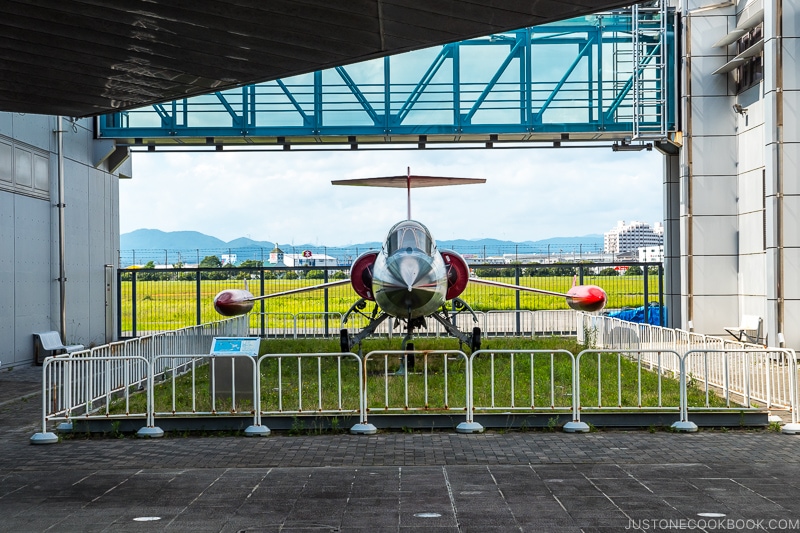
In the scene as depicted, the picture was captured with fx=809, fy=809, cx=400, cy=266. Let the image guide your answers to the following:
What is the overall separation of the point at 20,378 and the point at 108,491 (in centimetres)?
1104

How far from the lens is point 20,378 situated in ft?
56.6

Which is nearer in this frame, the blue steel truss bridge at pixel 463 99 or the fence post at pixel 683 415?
the fence post at pixel 683 415

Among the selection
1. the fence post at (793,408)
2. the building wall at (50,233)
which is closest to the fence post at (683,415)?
the fence post at (793,408)

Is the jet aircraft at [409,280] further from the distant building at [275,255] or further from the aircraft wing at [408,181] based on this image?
the distant building at [275,255]

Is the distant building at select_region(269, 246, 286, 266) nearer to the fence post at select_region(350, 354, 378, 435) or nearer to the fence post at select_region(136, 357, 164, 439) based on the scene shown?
the fence post at select_region(136, 357, 164, 439)

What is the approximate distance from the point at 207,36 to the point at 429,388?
7591 mm

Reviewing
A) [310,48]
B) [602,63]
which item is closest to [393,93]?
[602,63]

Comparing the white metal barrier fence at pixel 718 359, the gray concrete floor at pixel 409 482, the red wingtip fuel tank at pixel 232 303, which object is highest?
the red wingtip fuel tank at pixel 232 303

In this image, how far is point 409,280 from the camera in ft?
47.3

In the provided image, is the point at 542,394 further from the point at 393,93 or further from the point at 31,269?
the point at 31,269

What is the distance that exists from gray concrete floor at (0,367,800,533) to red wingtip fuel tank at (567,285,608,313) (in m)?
7.36

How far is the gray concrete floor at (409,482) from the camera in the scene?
6.48 m

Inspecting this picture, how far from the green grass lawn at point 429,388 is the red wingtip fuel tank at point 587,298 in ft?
4.06

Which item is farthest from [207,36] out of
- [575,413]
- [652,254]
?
[652,254]
